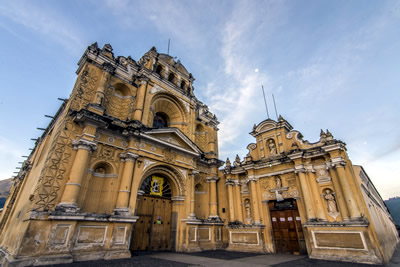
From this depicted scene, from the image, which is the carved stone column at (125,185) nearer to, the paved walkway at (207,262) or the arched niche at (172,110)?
the paved walkway at (207,262)

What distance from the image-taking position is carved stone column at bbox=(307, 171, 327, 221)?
10.7 meters

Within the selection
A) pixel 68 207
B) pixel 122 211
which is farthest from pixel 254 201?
pixel 68 207

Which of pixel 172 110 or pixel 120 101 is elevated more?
pixel 172 110

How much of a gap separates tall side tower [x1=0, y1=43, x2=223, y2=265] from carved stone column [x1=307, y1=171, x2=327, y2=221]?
678cm

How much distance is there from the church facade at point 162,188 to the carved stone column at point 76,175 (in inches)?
1.7

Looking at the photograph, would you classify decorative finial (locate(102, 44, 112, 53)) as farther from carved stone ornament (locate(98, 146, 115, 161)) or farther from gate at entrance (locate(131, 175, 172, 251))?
gate at entrance (locate(131, 175, 172, 251))

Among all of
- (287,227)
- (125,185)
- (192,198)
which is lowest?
(287,227)

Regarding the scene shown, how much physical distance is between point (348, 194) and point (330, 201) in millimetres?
1129

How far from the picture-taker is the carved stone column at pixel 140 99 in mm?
12266

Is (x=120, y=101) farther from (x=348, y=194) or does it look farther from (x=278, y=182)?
(x=348, y=194)

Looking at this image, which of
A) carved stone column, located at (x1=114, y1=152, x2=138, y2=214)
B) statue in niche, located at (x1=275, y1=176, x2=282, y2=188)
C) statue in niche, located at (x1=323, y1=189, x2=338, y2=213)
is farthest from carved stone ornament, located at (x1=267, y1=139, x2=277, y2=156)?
carved stone column, located at (x1=114, y1=152, x2=138, y2=214)

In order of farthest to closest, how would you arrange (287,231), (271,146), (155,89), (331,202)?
(271,146)
(155,89)
(287,231)
(331,202)

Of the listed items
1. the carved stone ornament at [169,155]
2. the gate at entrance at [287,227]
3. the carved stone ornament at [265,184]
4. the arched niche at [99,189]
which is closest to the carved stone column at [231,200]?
the carved stone ornament at [265,184]

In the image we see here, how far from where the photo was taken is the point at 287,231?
39.3 feet
